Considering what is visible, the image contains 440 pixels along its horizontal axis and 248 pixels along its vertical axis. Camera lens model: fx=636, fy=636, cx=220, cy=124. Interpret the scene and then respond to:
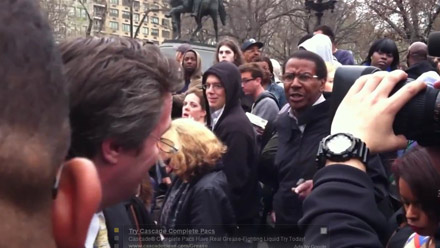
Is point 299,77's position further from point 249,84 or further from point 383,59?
point 383,59

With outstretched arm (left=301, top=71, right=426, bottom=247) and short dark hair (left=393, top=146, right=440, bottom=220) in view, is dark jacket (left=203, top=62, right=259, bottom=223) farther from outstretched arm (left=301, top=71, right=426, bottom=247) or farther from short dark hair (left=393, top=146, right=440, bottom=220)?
outstretched arm (left=301, top=71, right=426, bottom=247)

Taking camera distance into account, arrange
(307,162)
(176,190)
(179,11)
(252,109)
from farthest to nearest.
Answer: (179,11)
(252,109)
(307,162)
(176,190)

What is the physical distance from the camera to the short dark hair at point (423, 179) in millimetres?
2533

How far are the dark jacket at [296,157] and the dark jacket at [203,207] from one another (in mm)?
696

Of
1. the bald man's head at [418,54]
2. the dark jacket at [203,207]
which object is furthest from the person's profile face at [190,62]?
the dark jacket at [203,207]

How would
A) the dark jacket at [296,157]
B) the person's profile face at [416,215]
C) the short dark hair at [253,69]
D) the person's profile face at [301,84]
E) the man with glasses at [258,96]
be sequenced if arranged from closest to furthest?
1. the person's profile face at [416,215]
2. the dark jacket at [296,157]
3. the person's profile face at [301,84]
4. the man with glasses at [258,96]
5. the short dark hair at [253,69]

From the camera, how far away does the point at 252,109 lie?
21.4ft

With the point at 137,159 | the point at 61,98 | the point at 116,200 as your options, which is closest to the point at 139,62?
the point at 137,159

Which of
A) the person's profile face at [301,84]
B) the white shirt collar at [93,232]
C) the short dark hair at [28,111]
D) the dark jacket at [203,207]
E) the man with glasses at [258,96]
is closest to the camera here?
the short dark hair at [28,111]

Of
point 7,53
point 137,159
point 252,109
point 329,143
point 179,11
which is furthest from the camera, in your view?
point 179,11

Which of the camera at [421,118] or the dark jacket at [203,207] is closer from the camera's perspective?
the camera at [421,118]

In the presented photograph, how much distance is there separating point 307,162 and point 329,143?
2529 millimetres

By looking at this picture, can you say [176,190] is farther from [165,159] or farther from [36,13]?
[36,13]

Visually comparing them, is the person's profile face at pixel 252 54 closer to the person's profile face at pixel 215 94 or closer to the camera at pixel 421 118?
the person's profile face at pixel 215 94
